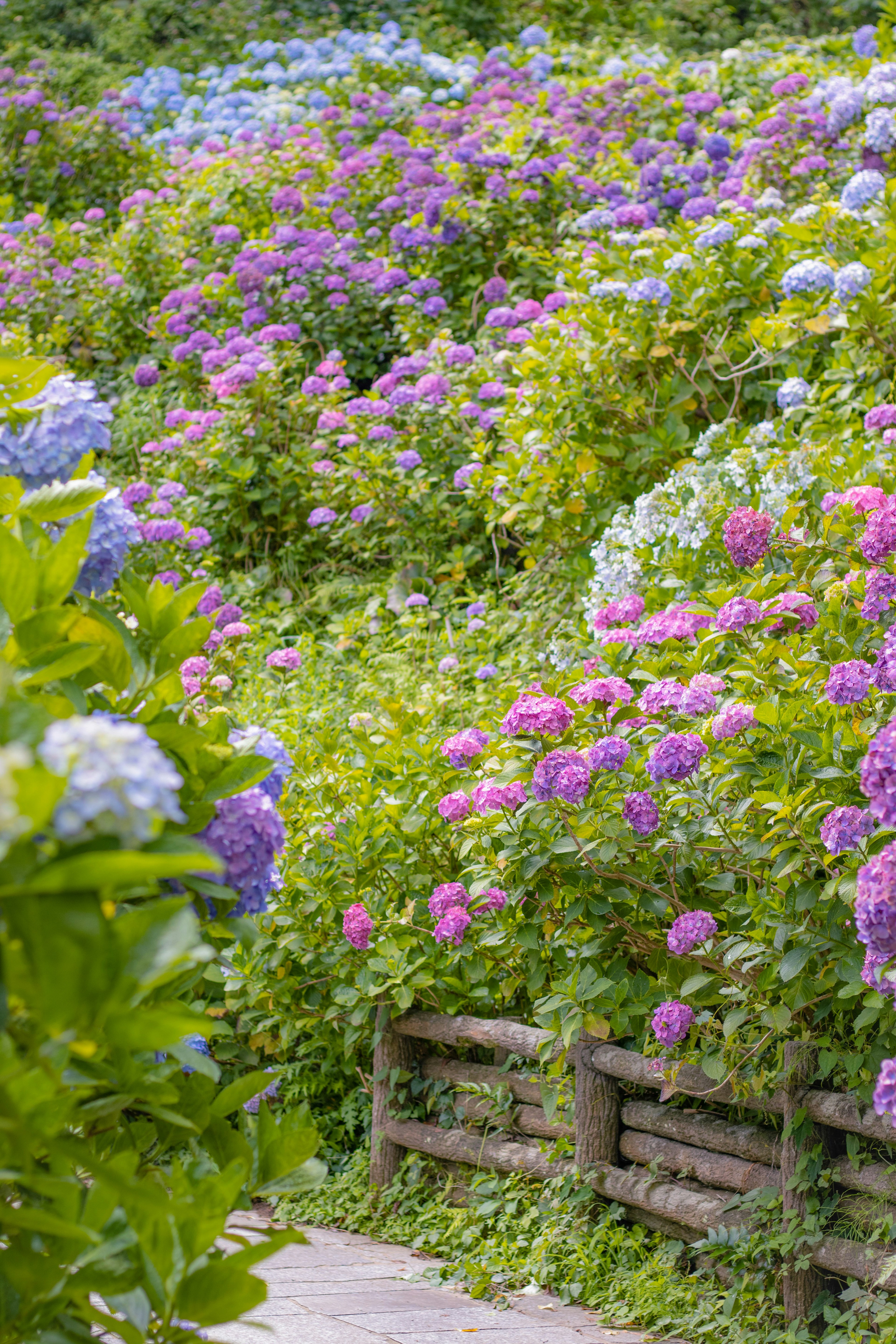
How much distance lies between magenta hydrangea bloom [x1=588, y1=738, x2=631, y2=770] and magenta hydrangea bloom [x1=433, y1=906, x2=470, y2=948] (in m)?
0.71

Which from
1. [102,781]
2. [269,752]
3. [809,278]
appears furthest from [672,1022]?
[809,278]

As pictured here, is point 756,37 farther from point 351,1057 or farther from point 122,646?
point 122,646

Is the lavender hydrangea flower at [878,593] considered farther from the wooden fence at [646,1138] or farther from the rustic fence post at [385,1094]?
the rustic fence post at [385,1094]

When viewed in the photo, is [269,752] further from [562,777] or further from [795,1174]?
[795,1174]

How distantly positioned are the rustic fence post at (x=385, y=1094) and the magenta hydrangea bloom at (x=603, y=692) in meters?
1.30

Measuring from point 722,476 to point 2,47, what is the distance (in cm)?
1115

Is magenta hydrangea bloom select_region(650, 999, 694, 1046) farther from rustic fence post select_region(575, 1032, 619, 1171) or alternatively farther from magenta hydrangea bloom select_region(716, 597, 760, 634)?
magenta hydrangea bloom select_region(716, 597, 760, 634)

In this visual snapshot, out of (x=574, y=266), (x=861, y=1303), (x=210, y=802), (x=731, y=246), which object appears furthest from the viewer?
(x=574, y=266)

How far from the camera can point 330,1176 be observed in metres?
4.11

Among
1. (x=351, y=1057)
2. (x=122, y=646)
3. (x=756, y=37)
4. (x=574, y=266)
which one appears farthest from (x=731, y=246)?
(x=756, y=37)

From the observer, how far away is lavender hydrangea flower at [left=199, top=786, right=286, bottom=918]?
1.51 m

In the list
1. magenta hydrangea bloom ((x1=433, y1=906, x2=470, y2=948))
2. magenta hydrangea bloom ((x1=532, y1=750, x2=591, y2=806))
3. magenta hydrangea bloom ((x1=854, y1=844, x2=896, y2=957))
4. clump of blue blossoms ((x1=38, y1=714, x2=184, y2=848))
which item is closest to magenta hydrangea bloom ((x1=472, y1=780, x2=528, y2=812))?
magenta hydrangea bloom ((x1=532, y1=750, x2=591, y2=806))

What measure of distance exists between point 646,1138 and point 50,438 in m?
2.31

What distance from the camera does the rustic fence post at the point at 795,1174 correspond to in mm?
2799
